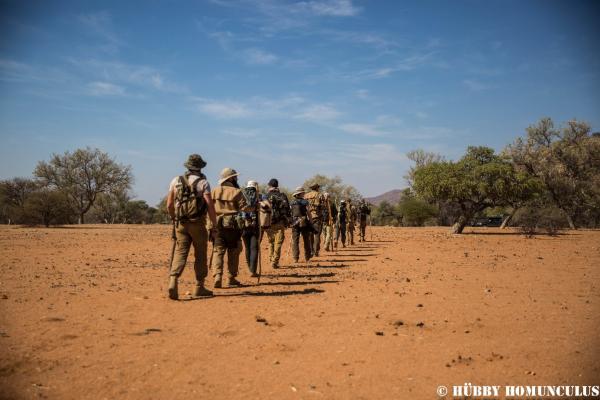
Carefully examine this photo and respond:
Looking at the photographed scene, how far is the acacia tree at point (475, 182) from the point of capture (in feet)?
84.4

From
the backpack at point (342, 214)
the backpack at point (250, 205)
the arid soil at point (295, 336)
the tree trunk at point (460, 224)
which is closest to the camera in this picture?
the arid soil at point (295, 336)

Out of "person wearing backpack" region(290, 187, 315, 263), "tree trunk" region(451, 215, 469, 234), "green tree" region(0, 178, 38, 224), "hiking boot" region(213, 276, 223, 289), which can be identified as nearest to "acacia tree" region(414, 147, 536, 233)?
"tree trunk" region(451, 215, 469, 234)

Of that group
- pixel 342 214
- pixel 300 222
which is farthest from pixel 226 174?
pixel 342 214

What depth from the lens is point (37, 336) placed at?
5.24m

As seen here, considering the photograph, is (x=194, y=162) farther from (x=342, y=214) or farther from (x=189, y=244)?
(x=342, y=214)

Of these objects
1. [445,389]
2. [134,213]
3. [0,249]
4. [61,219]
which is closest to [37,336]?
[445,389]

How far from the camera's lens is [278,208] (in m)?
10.8

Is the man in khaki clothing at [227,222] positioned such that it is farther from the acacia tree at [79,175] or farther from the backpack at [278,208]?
the acacia tree at [79,175]

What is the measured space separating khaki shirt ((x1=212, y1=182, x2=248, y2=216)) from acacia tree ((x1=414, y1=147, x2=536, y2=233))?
20110mm

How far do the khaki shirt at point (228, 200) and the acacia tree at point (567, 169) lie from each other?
34.9m

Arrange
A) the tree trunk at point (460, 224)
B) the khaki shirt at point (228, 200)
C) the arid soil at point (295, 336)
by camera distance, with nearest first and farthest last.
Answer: the arid soil at point (295, 336) → the khaki shirt at point (228, 200) → the tree trunk at point (460, 224)

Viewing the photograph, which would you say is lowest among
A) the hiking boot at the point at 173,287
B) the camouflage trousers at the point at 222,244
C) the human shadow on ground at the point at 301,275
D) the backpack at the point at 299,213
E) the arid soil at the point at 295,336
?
the arid soil at the point at 295,336

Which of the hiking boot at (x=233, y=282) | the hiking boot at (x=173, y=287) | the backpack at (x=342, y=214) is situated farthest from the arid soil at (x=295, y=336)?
the backpack at (x=342, y=214)

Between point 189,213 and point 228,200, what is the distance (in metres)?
1.30
